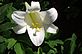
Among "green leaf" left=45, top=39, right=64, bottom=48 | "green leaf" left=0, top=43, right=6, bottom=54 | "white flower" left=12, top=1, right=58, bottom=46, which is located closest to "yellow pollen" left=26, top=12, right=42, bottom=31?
"white flower" left=12, top=1, right=58, bottom=46

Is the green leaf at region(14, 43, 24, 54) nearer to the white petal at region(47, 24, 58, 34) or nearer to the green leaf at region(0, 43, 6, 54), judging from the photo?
the green leaf at region(0, 43, 6, 54)

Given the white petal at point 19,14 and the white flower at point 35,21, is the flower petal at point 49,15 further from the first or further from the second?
the white petal at point 19,14

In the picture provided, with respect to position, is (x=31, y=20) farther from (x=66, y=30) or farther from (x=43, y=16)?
(x=66, y=30)

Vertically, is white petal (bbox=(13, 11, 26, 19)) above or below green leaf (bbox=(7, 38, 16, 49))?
above

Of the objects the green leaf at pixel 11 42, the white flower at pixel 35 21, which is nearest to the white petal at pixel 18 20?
the white flower at pixel 35 21

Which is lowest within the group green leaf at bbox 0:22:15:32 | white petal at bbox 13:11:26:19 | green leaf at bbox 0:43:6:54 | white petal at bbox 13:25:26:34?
green leaf at bbox 0:43:6:54

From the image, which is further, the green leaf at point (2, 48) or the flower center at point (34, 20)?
the flower center at point (34, 20)

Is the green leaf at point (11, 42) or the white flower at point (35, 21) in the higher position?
the white flower at point (35, 21)

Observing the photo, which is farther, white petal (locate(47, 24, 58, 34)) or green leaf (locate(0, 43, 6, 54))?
white petal (locate(47, 24, 58, 34))

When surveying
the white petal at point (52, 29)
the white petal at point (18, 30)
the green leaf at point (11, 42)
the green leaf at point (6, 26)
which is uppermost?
the green leaf at point (6, 26)
